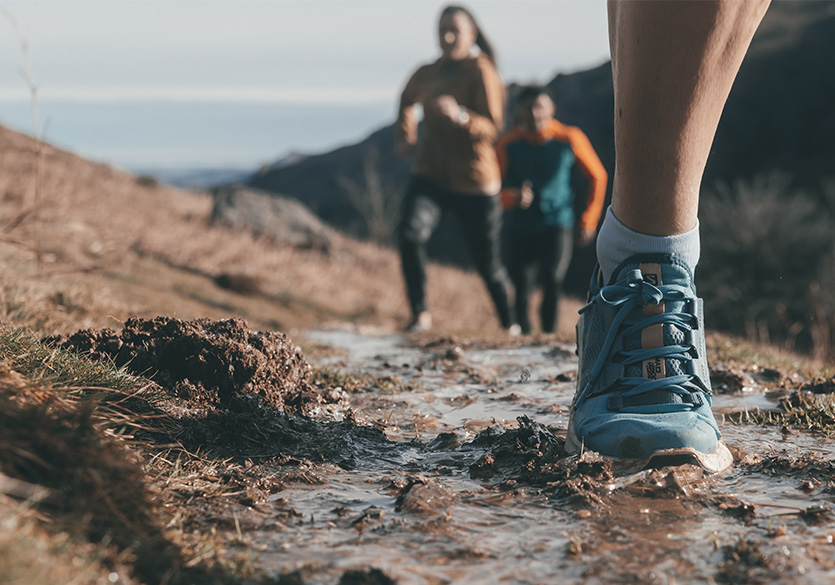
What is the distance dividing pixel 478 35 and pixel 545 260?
2.31 meters

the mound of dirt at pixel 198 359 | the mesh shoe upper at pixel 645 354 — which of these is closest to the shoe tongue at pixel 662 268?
the mesh shoe upper at pixel 645 354

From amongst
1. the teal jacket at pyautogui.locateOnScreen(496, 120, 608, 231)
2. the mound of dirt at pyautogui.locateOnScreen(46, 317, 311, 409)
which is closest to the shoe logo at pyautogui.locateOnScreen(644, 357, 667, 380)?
the mound of dirt at pyautogui.locateOnScreen(46, 317, 311, 409)

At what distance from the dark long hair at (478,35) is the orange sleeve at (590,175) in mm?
1148

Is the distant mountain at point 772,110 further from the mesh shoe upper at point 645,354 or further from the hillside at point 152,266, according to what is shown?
the mesh shoe upper at point 645,354

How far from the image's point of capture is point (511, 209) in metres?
7.28

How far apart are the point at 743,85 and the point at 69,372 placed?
36266mm

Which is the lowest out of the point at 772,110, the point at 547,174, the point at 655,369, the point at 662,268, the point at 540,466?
the point at 540,466

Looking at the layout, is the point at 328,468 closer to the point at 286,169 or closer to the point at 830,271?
the point at 830,271

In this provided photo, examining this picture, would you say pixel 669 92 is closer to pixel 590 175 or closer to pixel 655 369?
pixel 655 369

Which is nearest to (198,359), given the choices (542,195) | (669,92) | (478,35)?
(669,92)

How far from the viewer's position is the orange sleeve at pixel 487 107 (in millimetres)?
6539

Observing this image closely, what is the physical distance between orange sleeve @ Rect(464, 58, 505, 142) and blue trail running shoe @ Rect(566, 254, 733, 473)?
4561 millimetres

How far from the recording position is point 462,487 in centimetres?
184

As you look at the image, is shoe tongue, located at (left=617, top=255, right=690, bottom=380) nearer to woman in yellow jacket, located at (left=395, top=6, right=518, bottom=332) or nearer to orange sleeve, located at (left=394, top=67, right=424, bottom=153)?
woman in yellow jacket, located at (left=395, top=6, right=518, bottom=332)
